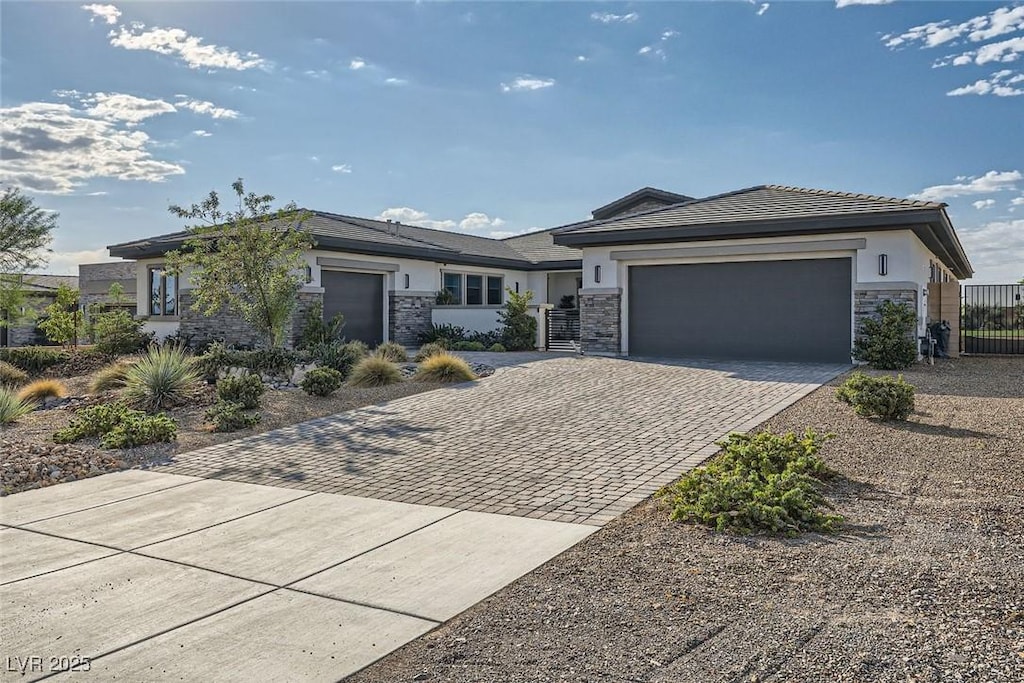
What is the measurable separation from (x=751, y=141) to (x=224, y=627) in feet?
54.7

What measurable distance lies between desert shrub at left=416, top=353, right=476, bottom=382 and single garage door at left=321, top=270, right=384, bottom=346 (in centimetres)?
782

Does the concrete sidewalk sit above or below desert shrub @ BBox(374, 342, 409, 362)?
below

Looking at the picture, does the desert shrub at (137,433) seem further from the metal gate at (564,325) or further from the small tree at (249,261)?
the metal gate at (564,325)

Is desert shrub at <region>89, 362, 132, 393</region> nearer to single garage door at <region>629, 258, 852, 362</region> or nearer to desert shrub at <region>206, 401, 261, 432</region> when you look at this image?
desert shrub at <region>206, 401, 261, 432</region>

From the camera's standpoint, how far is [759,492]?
559 centimetres

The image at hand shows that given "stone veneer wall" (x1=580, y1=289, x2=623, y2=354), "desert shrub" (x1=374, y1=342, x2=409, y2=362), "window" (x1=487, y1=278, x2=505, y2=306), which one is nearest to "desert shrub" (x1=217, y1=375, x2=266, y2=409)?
"desert shrub" (x1=374, y1=342, x2=409, y2=362)

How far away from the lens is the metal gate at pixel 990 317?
19797 mm

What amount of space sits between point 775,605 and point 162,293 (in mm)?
22946

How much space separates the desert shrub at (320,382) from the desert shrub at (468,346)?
30.6 ft

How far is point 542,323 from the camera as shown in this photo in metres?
22.2

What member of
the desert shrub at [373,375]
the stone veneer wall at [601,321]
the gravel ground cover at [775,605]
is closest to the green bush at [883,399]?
the gravel ground cover at [775,605]

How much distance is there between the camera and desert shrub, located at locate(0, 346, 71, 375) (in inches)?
713

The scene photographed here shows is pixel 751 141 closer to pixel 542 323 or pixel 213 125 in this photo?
pixel 542 323

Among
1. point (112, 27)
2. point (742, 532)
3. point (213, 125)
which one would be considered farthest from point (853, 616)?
point (213, 125)
